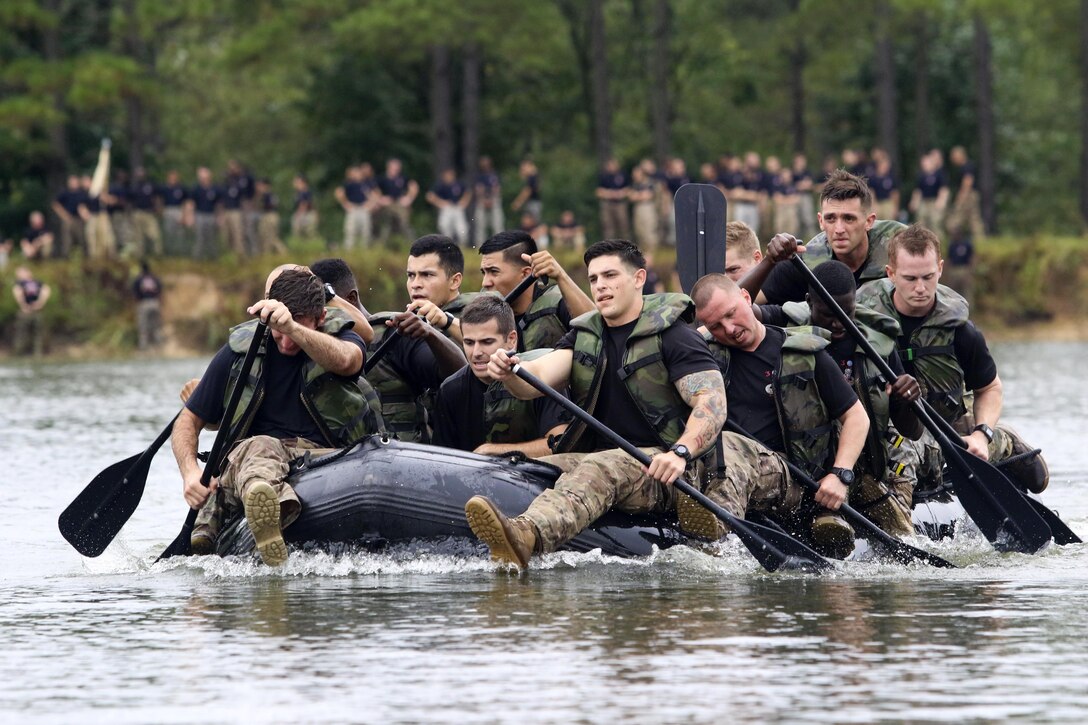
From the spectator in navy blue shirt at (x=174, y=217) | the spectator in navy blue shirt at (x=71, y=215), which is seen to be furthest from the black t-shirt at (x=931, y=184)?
the spectator in navy blue shirt at (x=71, y=215)

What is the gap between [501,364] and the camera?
9383mm

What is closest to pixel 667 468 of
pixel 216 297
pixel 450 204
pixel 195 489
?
pixel 195 489

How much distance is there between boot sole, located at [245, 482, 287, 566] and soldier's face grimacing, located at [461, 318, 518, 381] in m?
1.15

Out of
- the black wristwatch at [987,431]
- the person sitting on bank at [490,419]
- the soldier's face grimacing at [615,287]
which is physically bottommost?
the black wristwatch at [987,431]

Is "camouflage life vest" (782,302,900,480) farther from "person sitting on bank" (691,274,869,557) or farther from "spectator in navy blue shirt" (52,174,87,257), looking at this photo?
"spectator in navy blue shirt" (52,174,87,257)

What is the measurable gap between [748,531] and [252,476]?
2.33 m

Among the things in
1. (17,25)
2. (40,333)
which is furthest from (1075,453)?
(17,25)

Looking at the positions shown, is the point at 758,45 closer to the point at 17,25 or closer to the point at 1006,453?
the point at 17,25

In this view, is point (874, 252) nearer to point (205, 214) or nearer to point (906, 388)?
point (906, 388)

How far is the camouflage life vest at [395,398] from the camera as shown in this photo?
11.1 m

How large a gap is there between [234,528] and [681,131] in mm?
37677

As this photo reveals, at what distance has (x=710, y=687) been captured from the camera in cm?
713

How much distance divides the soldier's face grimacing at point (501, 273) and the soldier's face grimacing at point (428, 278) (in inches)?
10.1

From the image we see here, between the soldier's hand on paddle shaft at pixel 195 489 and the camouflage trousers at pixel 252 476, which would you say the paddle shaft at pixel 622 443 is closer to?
the camouflage trousers at pixel 252 476
